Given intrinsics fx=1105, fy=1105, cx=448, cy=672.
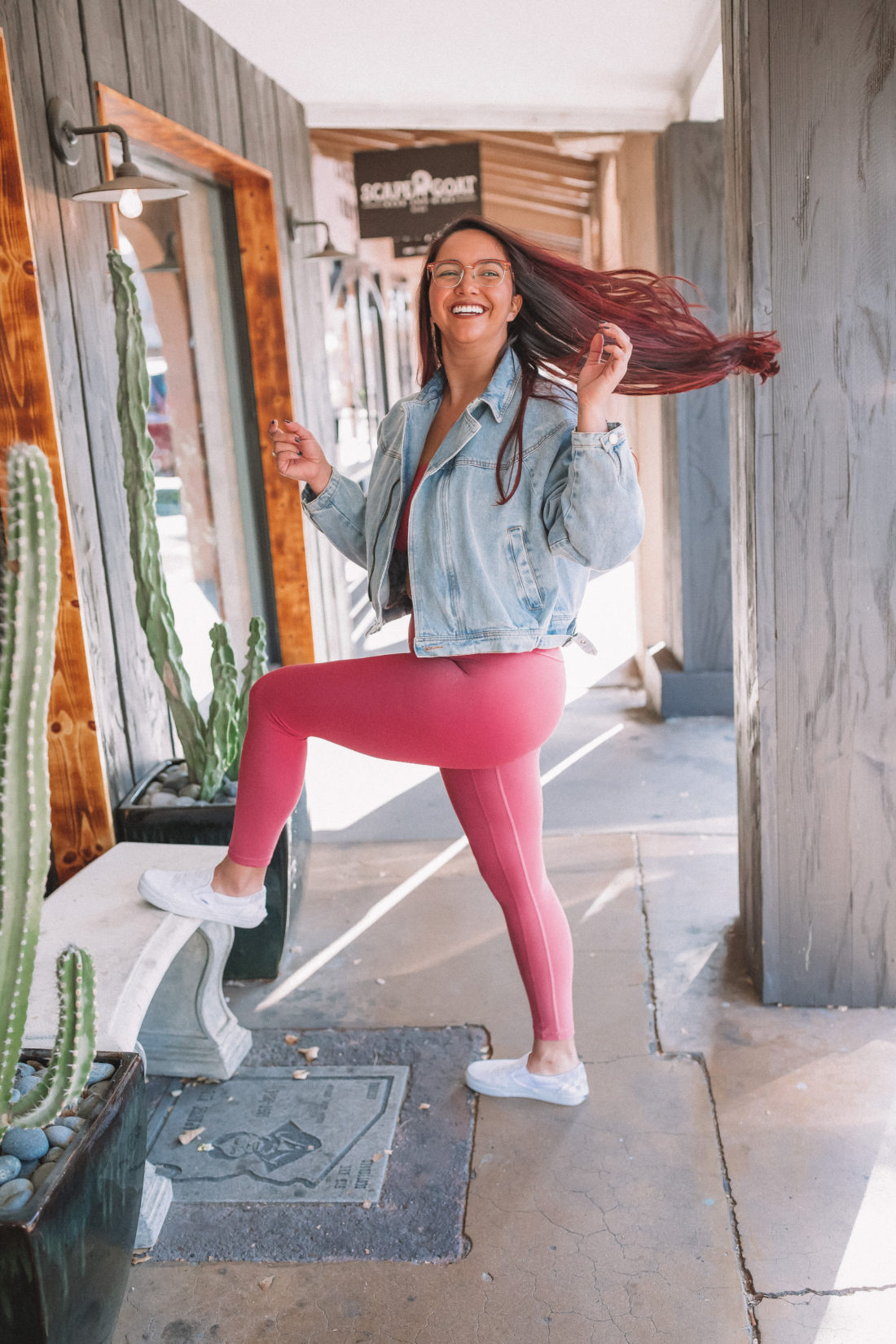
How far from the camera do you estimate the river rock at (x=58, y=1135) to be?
5.49 ft

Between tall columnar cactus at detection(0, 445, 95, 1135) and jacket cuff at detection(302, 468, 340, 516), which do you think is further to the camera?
jacket cuff at detection(302, 468, 340, 516)

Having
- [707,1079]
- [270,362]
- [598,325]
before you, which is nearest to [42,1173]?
[707,1079]

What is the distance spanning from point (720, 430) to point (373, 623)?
3.16m

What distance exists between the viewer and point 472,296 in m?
1.98

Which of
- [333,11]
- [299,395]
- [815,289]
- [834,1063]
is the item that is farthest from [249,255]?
[834,1063]

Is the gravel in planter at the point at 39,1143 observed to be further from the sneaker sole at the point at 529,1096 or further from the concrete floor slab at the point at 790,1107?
the concrete floor slab at the point at 790,1107

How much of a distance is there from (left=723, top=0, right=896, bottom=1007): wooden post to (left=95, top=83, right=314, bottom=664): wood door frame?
2706 millimetres

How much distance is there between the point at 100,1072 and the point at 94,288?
2165mm

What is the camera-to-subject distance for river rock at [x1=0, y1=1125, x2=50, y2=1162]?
1629 millimetres

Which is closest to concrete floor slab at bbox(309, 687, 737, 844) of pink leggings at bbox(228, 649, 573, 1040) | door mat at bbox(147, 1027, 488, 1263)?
door mat at bbox(147, 1027, 488, 1263)

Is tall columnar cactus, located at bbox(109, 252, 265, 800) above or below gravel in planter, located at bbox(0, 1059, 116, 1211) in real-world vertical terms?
above

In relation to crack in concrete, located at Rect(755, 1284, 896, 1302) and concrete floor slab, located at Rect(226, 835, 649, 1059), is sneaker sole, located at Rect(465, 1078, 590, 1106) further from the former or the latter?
crack in concrete, located at Rect(755, 1284, 896, 1302)

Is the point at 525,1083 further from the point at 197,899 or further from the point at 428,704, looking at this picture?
the point at 428,704

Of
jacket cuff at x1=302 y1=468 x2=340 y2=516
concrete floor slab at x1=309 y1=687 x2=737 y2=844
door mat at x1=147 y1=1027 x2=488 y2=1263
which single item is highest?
jacket cuff at x1=302 y1=468 x2=340 y2=516
